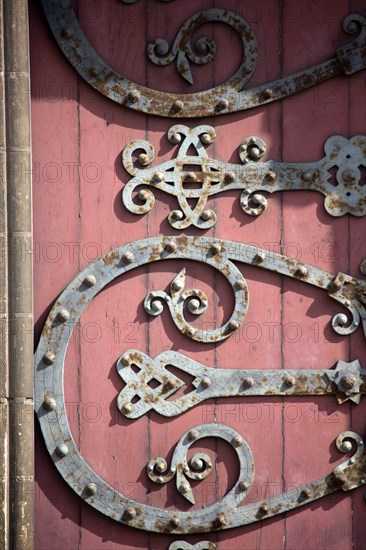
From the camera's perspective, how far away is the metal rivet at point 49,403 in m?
2.24

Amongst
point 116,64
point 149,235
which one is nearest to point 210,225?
point 149,235

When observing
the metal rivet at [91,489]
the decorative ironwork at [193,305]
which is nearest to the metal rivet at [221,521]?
the metal rivet at [91,489]

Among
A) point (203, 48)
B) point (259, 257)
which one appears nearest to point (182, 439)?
point (259, 257)

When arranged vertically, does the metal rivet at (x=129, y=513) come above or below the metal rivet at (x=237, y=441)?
below

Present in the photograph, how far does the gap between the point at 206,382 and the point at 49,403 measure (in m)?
0.37

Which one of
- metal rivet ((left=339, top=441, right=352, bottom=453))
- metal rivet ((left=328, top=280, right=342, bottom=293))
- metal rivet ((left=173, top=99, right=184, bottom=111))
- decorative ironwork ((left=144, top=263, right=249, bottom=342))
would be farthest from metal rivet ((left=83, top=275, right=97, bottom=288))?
metal rivet ((left=339, top=441, right=352, bottom=453))

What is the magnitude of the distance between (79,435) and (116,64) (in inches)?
34.7

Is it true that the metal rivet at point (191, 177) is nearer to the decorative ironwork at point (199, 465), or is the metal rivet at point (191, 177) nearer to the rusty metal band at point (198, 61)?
the rusty metal band at point (198, 61)

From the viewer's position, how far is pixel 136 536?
2287mm

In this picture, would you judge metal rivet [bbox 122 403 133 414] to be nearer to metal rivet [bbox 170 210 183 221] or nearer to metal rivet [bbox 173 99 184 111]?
metal rivet [bbox 170 210 183 221]

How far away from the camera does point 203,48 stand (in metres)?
2.29

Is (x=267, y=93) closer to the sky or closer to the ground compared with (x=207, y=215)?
closer to the sky

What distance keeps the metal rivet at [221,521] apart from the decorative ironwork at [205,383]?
263 mm

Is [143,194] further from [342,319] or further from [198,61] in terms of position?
[342,319]
